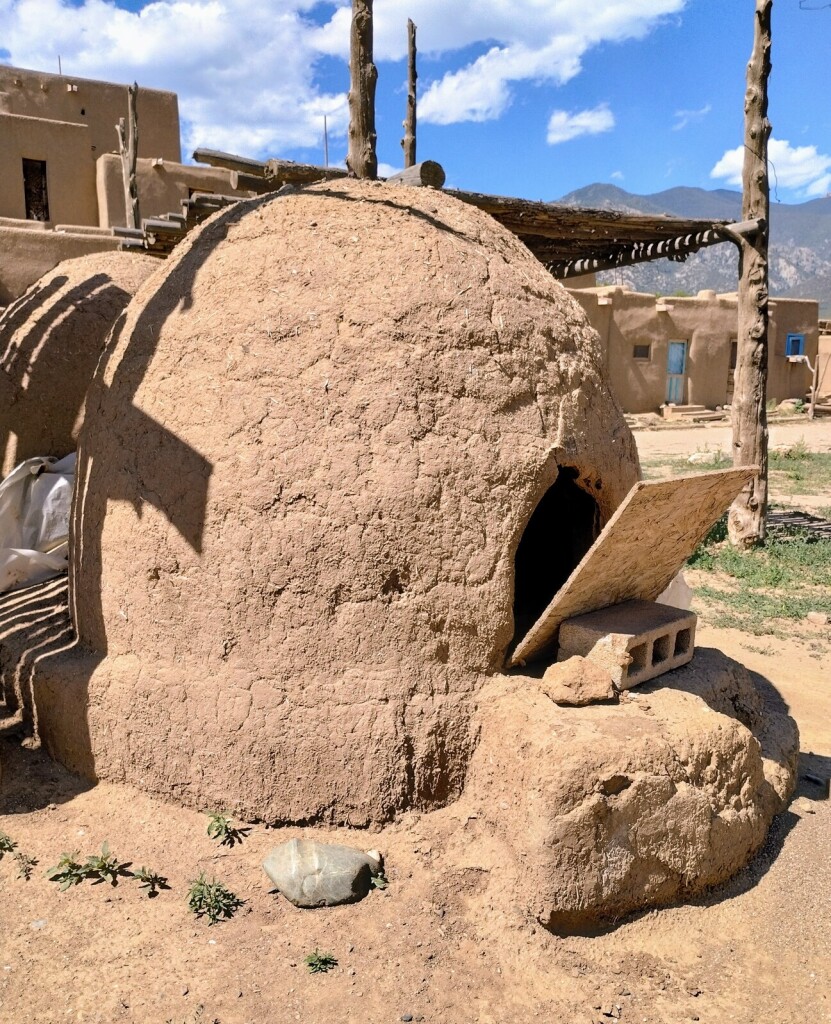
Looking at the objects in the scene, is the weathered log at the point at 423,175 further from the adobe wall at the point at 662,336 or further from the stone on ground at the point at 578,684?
the adobe wall at the point at 662,336

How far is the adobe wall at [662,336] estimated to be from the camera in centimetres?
1817

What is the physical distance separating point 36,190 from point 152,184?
256 cm

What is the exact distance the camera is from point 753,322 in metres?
8.56

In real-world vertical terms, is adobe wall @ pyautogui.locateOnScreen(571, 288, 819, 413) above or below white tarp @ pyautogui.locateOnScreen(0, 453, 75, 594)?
above

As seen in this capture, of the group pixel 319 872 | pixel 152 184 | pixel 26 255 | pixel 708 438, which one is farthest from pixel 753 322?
pixel 152 184

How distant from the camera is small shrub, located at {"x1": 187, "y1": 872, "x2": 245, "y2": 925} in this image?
3.06m

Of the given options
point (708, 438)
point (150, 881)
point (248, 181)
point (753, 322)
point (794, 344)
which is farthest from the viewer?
point (794, 344)

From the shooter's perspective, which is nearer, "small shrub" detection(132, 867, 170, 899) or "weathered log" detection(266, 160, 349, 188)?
"small shrub" detection(132, 867, 170, 899)

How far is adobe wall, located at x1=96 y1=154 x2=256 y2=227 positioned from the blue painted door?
423 inches

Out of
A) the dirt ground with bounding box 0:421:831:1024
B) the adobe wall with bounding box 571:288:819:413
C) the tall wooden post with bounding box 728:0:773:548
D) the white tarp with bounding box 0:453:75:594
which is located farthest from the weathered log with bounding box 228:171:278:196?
the adobe wall with bounding box 571:288:819:413

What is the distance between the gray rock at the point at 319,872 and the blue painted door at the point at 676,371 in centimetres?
1807

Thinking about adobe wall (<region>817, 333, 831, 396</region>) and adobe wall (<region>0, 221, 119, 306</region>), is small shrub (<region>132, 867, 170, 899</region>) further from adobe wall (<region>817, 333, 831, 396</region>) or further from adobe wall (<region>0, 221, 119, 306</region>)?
adobe wall (<region>817, 333, 831, 396</region>)

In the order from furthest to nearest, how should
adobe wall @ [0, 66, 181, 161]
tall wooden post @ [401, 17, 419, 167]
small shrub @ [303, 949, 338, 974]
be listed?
adobe wall @ [0, 66, 181, 161] → tall wooden post @ [401, 17, 419, 167] → small shrub @ [303, 949, 338, 974]

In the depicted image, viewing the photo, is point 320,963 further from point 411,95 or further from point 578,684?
point 411,95
